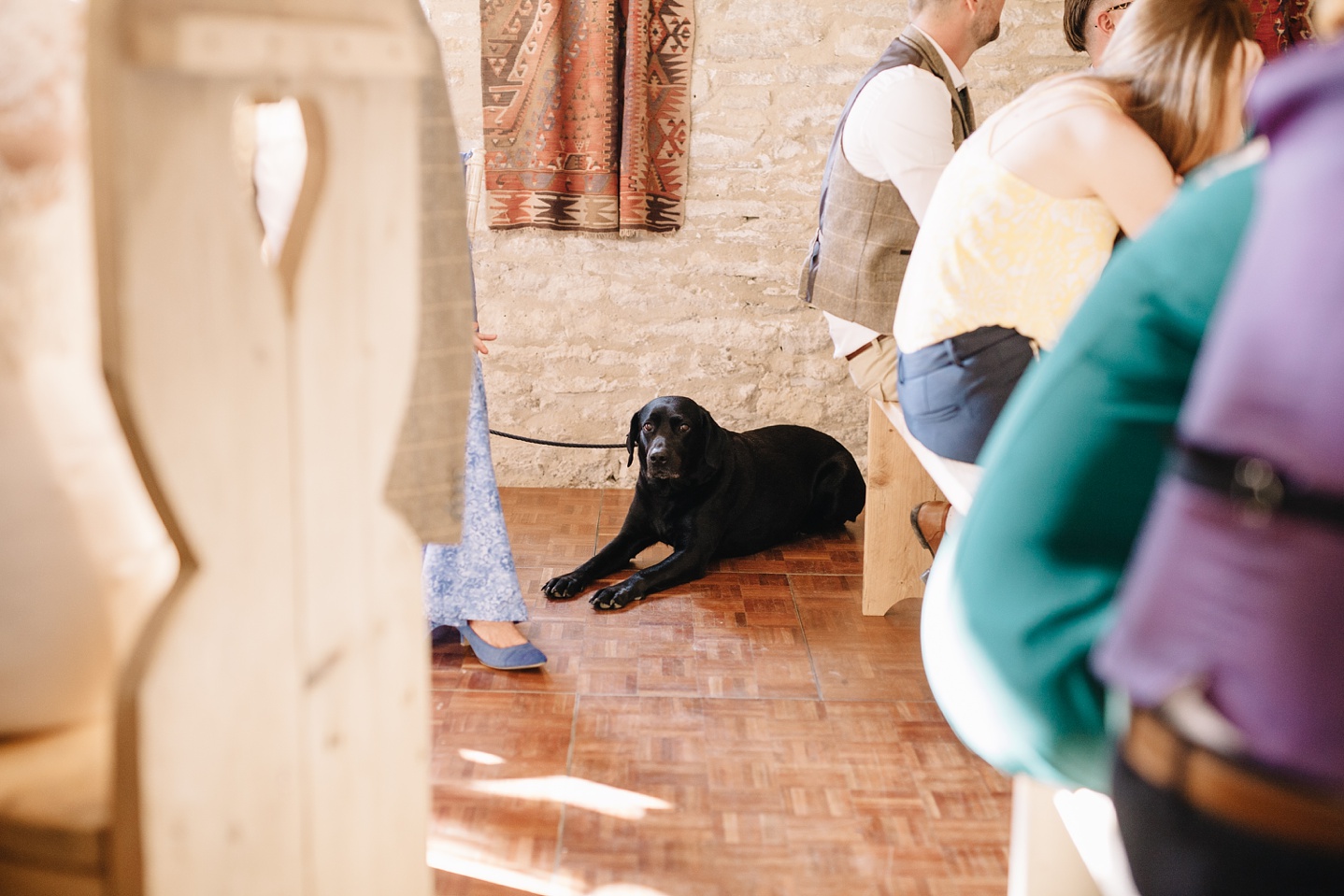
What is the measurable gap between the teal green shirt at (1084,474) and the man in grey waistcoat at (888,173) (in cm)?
191

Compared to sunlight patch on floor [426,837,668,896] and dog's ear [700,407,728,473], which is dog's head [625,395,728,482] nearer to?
dog's ear [700,407,728,473]

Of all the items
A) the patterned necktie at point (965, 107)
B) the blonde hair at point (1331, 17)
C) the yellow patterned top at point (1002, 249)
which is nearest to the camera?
the blonde hair at point (1331, 17)

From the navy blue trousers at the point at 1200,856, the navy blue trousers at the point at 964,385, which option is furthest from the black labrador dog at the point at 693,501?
the navy blue trousers at the point at 1200,856

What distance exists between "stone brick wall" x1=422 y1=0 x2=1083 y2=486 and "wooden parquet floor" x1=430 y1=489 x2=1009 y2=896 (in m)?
1.22

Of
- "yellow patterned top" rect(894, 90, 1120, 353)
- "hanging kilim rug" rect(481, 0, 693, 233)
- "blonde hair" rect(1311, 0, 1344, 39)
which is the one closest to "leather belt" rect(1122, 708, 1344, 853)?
"blonde hair" rect(1311, 0, 1344, 39)

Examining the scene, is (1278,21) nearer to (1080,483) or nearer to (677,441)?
(677,441)

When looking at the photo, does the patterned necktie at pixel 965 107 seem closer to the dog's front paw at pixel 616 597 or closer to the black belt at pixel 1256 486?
the dog's front paw at pixel 616 597

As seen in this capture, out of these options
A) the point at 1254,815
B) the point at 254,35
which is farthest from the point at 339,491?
the point at 1254,815

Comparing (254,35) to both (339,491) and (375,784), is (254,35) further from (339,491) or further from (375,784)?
(375,784)

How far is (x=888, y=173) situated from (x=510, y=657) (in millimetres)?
1527

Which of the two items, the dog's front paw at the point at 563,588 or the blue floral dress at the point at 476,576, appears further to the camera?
the dog's front paw at the point at 563,588

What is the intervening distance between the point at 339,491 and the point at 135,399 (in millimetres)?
227

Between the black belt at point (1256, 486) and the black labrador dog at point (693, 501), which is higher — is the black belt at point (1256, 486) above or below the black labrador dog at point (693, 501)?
above

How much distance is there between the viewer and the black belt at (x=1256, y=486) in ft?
1.81
